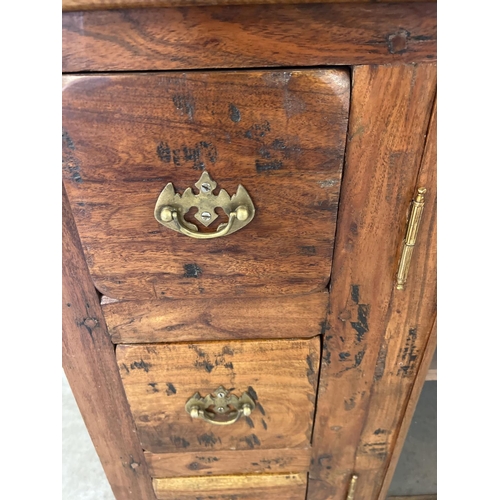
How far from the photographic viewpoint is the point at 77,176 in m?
0.41

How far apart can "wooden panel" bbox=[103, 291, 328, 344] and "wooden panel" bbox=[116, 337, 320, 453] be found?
15 mm

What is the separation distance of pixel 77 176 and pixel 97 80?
9cm

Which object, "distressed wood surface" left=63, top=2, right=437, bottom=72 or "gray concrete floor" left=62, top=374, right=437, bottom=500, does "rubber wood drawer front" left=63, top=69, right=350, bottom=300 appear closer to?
"distressed wood surface" left=63, top=2, right=437, bottom=72

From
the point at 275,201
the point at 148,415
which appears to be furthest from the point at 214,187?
the point at 148,415

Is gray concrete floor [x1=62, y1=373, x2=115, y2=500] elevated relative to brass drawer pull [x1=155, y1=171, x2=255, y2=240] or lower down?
lower down

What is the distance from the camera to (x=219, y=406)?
0.61 m

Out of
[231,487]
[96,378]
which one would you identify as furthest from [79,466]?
[96,378]

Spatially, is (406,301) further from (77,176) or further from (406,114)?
(77,176)

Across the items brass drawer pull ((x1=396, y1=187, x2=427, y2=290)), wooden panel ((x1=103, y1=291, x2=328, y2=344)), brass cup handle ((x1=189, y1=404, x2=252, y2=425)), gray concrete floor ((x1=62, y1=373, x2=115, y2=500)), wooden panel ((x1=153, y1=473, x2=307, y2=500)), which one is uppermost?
brass drawer pull ((x1=396, y1=187, x2=427, y2=290))

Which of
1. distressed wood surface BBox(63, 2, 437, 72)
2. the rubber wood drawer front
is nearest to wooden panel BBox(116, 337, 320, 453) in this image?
the rubber wood drawer front

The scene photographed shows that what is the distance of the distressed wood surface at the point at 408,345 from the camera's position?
1.46ft

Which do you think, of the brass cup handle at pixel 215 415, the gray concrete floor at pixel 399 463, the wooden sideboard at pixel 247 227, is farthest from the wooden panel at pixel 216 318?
the gray concrete floor at pixel 399 463

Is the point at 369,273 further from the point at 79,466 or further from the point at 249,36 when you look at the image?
the point at 79,466

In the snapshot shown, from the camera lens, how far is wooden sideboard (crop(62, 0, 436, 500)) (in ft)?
1.15
